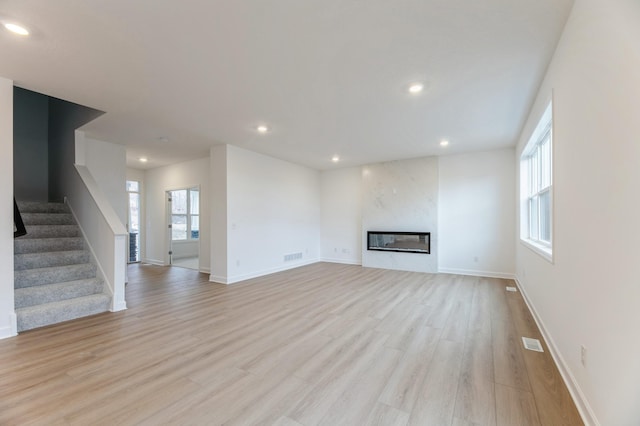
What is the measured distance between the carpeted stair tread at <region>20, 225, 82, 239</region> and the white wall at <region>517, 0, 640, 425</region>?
6.10 metres

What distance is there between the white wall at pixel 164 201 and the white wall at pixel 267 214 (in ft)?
4.49

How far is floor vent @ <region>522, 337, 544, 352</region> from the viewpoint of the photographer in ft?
8.15

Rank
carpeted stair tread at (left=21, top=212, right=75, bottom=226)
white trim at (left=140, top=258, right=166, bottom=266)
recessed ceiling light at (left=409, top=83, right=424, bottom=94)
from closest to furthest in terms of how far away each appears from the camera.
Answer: recessed ceiling light at (left=409, top=83, right=424, bottom=94) → carpeted stair tread at (left=21, top=212, right=75, bottom=226) → white trim at (left=140, top=258, right=166, bottom=266)

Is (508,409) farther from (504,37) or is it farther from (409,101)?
(409,101)

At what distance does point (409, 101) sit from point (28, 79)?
415cm

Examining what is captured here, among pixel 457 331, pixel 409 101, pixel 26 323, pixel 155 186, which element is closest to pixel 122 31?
pixel 409 101

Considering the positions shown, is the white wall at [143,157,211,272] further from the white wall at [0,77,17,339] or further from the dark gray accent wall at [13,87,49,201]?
the white wall at [0,77,17,339]

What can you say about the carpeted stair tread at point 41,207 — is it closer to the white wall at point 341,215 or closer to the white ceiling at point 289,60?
the white ceiling at point 289,60

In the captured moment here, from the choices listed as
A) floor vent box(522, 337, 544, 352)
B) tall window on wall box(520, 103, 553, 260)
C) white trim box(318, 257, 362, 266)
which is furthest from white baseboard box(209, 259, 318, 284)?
tall window on wall box(520, 103, 553, 260)

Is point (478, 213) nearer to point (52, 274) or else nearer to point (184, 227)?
point (52, 274)

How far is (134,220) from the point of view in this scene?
7617mm

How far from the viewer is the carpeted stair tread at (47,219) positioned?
409 cm

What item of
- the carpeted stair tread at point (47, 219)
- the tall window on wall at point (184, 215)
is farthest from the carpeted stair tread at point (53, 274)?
the tall window on wall at point (184, 215)

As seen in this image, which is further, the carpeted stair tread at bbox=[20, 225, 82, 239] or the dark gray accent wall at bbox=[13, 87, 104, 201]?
the dark gray accent wall at bbox=[13, 87, 104, 201]
